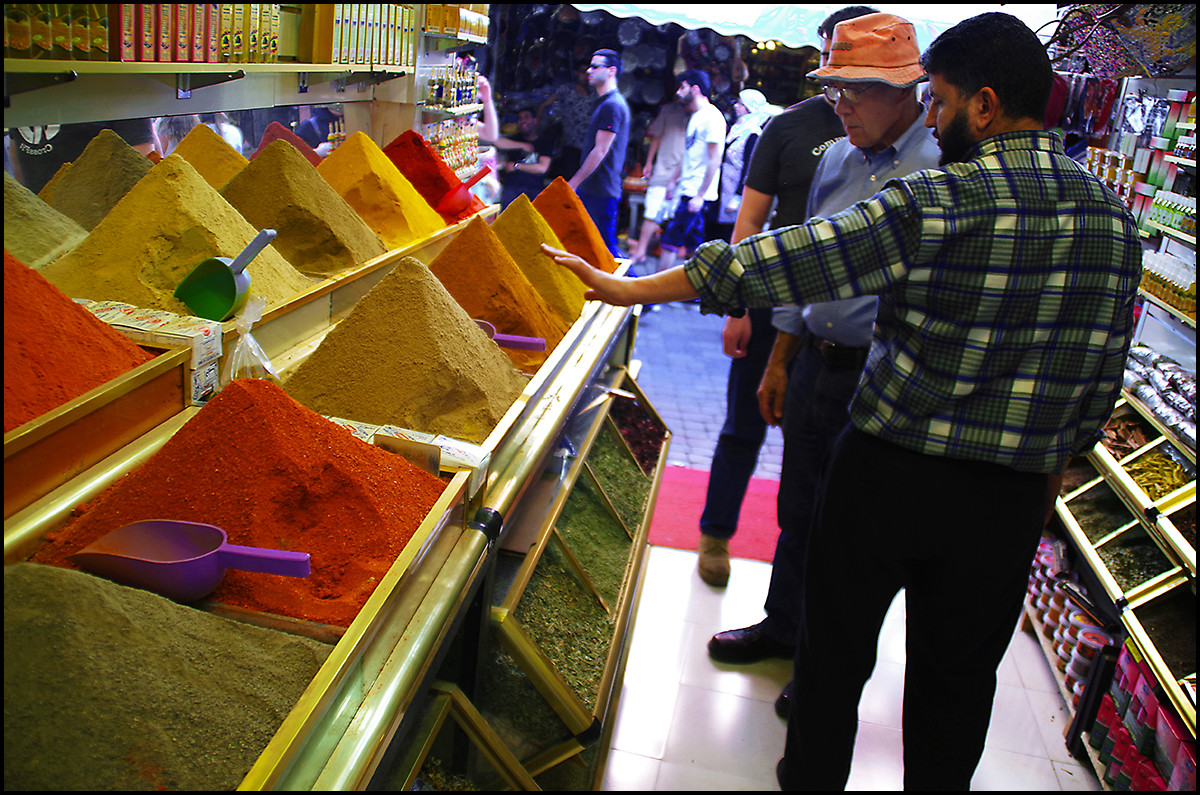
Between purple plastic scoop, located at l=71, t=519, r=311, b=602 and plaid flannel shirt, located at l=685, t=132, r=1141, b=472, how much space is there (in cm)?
71

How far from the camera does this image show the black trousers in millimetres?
1431

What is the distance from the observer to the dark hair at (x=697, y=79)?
603cm

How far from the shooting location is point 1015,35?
1262 millimetres

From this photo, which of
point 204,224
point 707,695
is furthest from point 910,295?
point 707,695

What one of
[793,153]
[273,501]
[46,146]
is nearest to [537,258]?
[793,153]

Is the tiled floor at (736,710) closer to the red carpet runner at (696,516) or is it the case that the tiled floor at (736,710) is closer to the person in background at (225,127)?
the red carpet runner at (696,516)

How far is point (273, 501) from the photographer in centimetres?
104

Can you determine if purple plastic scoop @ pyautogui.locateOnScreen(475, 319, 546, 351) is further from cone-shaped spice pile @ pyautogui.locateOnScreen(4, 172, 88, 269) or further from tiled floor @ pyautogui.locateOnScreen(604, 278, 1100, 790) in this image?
tiled floor @ pyautogui.locateOnScreen(604, 278, 1100, 790)

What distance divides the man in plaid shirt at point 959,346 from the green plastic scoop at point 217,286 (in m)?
0.55

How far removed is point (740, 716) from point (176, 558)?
1706 millimetres

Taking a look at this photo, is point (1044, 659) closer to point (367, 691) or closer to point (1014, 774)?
point (1014, 774)

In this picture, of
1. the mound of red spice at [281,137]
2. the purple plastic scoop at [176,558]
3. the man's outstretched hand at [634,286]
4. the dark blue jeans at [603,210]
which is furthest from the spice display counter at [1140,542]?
the dark blue jeans at [603,210]

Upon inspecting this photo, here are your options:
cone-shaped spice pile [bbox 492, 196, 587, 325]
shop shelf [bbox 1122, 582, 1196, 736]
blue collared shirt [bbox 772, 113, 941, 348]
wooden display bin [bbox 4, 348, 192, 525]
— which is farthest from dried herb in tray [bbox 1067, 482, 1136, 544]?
wooden display bin [bbox 4, 348, 192, 525]

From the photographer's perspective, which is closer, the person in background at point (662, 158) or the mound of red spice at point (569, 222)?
the mound of red spice at point (569, 222)
